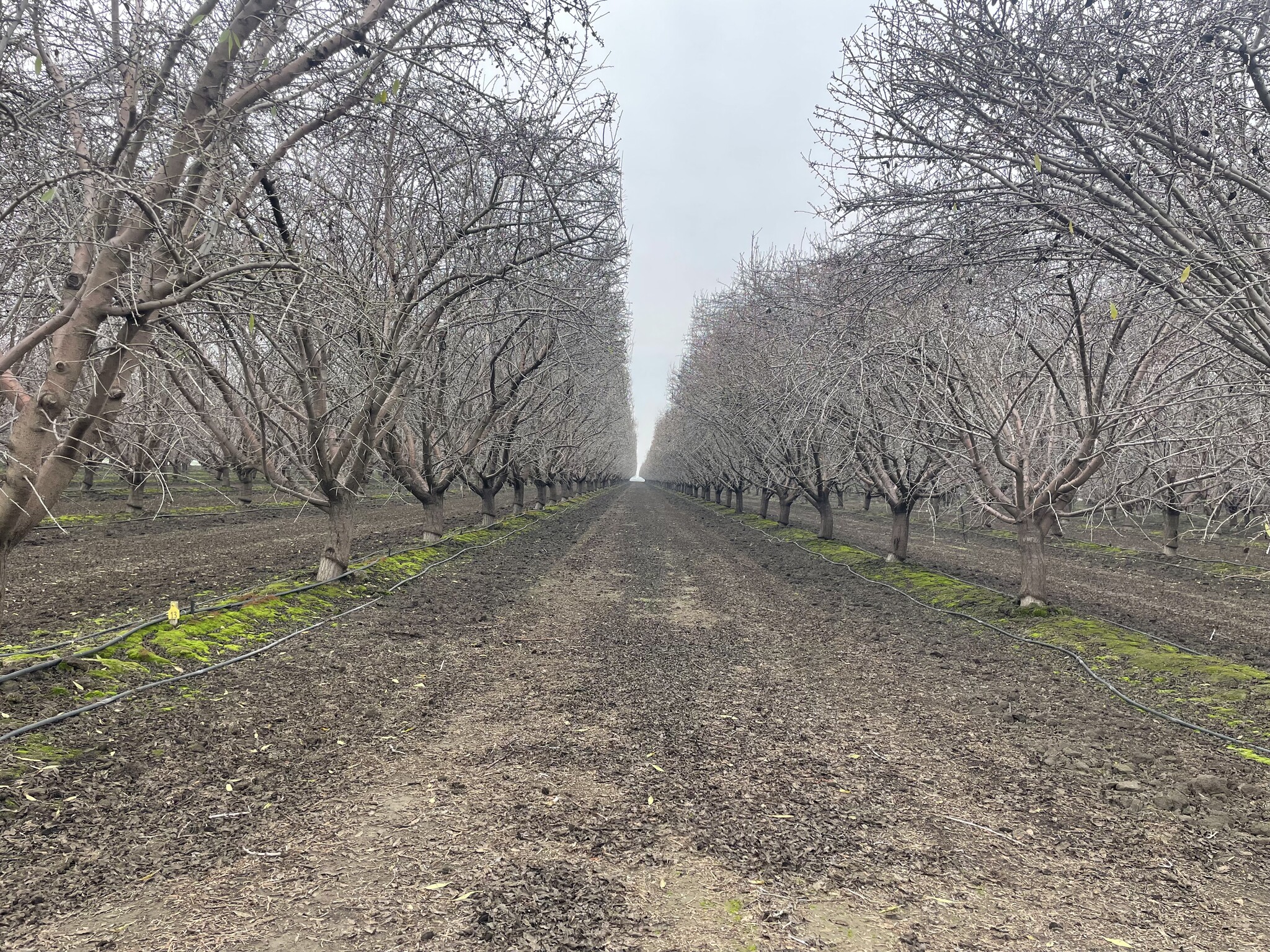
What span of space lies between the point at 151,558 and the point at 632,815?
1273cm

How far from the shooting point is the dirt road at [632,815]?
9.05 ft

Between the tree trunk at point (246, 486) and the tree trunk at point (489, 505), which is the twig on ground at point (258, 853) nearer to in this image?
the tree trunk at point (489, 505)

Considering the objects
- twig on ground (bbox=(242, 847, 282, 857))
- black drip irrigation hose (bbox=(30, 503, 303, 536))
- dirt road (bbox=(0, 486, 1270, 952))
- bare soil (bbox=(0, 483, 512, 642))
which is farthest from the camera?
black drip irrigation hose (bbox=(30, 503, 303, 536))

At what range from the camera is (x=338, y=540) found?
9.63 metres

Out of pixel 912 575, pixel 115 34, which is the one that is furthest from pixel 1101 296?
pixel 115 34

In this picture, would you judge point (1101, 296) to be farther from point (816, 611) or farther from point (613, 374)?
point (613, 374)

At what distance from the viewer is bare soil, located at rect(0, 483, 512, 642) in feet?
26.4

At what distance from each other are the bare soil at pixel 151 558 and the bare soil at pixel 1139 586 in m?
10.4

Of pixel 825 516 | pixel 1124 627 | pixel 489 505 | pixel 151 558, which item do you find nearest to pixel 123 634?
pixel 151 558

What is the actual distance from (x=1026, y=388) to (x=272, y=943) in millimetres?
8879

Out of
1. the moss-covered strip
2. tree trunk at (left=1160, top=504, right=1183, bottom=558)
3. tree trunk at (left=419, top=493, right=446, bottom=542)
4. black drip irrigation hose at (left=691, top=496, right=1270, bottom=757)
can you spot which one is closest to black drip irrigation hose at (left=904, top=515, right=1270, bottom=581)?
tree trunk at (left=1160, top=504, right=1183, bottom=558)

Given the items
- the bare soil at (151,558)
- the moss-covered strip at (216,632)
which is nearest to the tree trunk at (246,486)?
the bare soil at (151,558)

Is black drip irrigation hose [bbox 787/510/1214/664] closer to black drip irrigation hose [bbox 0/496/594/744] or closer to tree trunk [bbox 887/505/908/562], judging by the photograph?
tree trunk [bbox 887/505/908/562]

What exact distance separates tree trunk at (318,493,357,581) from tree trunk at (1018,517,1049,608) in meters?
10.1
